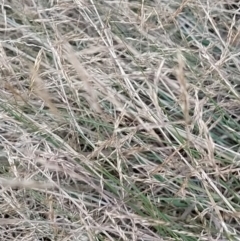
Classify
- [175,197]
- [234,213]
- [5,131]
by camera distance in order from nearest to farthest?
[234,213] → [175,197] → [5,131]

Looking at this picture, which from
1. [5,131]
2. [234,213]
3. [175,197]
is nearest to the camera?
[234,213]

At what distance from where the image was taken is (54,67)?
1.19 meters

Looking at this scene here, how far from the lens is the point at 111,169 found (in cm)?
107

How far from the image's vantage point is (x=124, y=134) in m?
1.10

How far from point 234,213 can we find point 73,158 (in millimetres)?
334

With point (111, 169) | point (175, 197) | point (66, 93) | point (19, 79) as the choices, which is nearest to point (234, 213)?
point (175, 197)

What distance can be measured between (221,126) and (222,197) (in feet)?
0.66

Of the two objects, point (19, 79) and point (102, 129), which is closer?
point (102, 129)

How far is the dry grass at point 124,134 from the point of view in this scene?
0.98 meters

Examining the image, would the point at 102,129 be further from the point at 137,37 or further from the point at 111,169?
the point at 137,37

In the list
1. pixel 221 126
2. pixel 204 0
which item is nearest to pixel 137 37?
pixel 204 0

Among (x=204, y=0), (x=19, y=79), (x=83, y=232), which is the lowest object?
(x=83, y=232)

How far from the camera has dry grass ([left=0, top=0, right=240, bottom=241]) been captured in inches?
38.7

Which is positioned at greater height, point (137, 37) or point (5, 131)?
point (137, 37)
